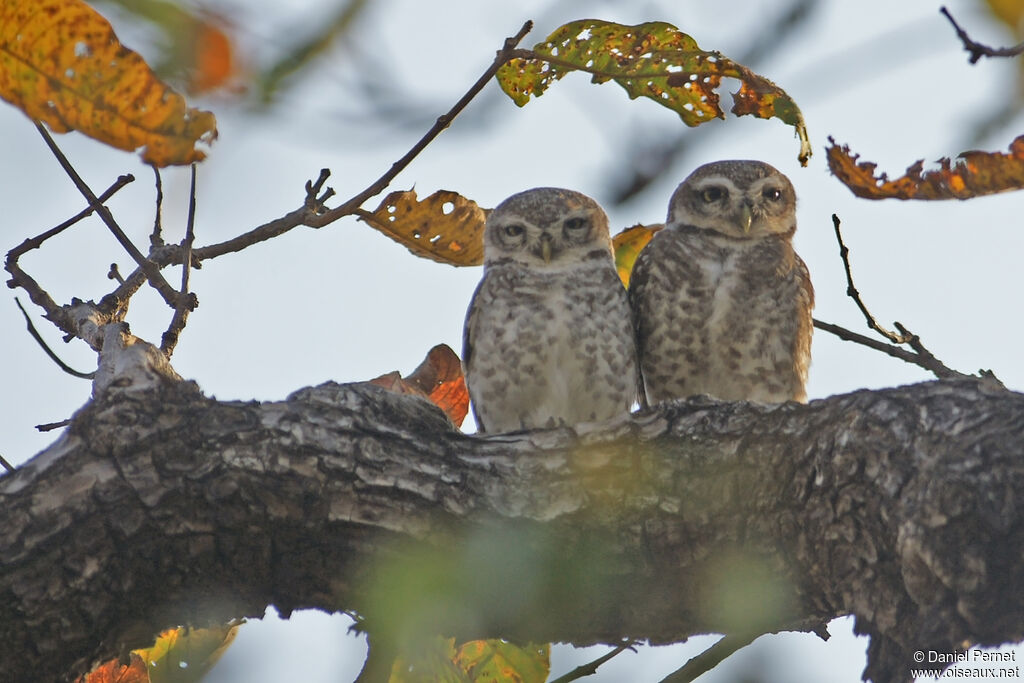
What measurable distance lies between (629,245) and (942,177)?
2.47 metres

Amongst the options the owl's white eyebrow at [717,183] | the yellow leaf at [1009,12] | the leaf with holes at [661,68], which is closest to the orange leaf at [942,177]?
the leaf with holes at [661,68]

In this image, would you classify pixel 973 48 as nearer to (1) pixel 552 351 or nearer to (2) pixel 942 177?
(2) pixel 942 177

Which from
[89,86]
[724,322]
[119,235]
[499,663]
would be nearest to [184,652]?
[499,663]

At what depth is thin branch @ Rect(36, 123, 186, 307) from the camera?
2.96m

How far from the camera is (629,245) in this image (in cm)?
494

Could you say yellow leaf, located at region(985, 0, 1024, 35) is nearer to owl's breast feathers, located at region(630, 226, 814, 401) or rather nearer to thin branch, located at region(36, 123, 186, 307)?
thin branch, located at region(36, 123, 186, 307)

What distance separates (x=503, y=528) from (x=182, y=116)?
5.29 ft

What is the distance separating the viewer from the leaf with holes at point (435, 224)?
A: 3635 mm

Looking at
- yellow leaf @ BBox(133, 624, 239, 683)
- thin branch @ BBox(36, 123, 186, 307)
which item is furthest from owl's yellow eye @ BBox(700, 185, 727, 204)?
yellow leaf @ BBox(133, 624, 239, 683)

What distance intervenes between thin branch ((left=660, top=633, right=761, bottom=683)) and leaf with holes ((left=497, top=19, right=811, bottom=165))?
4.56 feet

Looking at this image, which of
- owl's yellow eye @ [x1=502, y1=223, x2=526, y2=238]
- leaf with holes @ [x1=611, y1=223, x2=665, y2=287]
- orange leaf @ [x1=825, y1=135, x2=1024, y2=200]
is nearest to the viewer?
orange leaf @ [x1=825, y1=135, x2=1024, y2=200]

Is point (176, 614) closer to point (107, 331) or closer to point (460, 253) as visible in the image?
point (107, 331)

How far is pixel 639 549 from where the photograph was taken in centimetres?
304

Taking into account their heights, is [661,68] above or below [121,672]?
Answer: above
